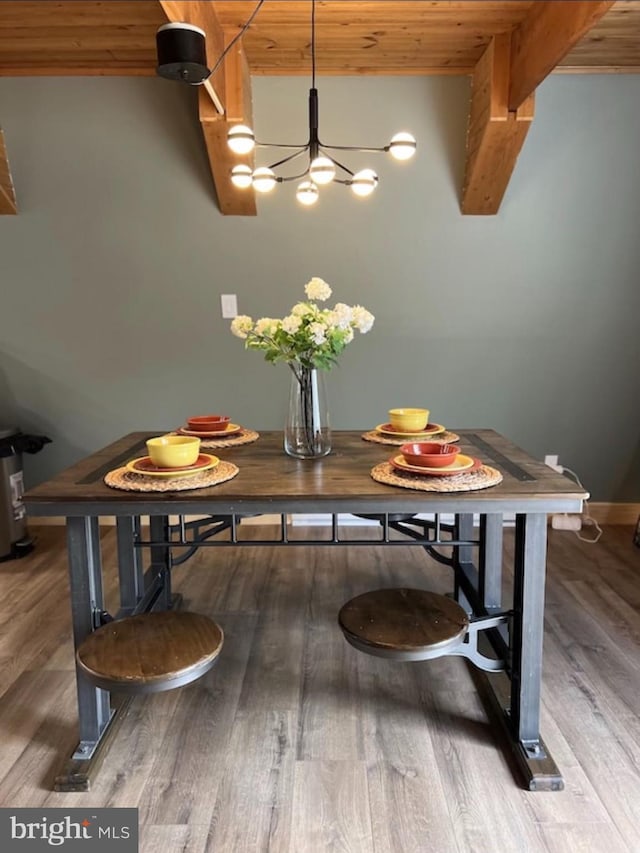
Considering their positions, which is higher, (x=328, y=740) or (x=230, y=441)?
(x=230, y=441)

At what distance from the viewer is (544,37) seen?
248 centimetres

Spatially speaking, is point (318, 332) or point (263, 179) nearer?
point (318, 332)

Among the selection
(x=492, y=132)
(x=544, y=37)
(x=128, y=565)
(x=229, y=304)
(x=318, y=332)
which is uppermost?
(x=544, y=37)

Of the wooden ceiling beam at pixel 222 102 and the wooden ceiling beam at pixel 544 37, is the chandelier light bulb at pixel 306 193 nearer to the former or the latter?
the wooden ceiling beam at pixel 222 102

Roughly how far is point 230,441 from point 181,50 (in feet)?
3.92

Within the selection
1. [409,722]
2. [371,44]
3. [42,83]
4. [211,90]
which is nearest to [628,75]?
[371,44]

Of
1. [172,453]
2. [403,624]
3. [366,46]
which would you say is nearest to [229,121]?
[366,46]

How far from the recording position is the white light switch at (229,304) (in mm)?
3408

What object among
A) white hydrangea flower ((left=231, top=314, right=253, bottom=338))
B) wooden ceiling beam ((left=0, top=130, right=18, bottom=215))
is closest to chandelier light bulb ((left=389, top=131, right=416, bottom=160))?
white hydrangea flower ((left=231, top=314, right=253, bottom=338))

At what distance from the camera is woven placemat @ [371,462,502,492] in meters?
1.57

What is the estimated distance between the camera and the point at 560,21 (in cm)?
236

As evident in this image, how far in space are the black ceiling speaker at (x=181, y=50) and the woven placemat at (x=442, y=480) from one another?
118 cm

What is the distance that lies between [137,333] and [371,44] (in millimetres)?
1881

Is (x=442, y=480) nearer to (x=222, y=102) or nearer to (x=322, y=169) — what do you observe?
(x=322, y=169)
